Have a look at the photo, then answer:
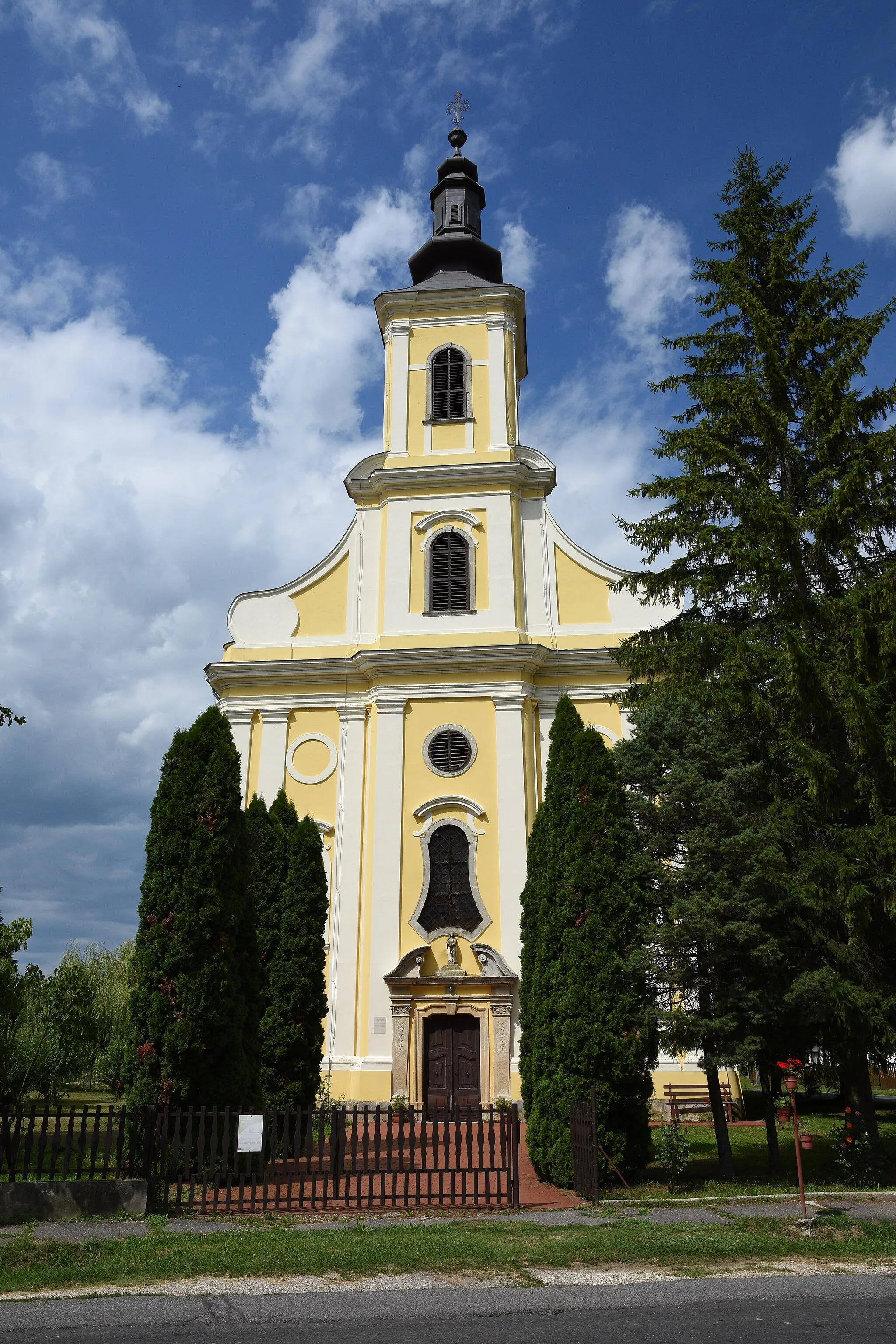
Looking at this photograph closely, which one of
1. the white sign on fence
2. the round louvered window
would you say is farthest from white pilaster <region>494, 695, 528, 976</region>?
the white sign on fence

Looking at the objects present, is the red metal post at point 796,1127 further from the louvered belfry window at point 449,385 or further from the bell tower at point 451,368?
the louvered belfry window at point 449,385

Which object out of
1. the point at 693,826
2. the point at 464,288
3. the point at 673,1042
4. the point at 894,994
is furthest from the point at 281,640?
the point at 894,994

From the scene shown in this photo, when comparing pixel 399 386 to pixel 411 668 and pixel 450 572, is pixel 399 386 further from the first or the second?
pixel 411 668

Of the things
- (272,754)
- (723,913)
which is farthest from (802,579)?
(272,754)

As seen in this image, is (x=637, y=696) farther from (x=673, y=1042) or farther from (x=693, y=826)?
(x=673, y=1042)

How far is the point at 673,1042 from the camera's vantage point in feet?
39.9

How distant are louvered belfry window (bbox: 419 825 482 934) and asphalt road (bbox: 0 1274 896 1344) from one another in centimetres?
1274

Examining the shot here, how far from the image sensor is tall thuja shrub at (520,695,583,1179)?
1232cm

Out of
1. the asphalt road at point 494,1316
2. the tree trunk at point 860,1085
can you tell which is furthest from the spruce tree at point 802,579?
the asphalt road at point 494,1316

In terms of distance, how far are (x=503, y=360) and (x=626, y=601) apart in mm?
6562

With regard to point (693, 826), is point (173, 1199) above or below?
below

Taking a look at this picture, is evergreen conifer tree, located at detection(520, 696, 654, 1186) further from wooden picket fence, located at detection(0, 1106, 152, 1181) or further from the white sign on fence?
wooden picket fence, located at detection(0, 1106, 152, 1181)

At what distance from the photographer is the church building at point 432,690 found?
18.9 meters

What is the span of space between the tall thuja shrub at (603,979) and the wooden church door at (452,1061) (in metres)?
6.75
